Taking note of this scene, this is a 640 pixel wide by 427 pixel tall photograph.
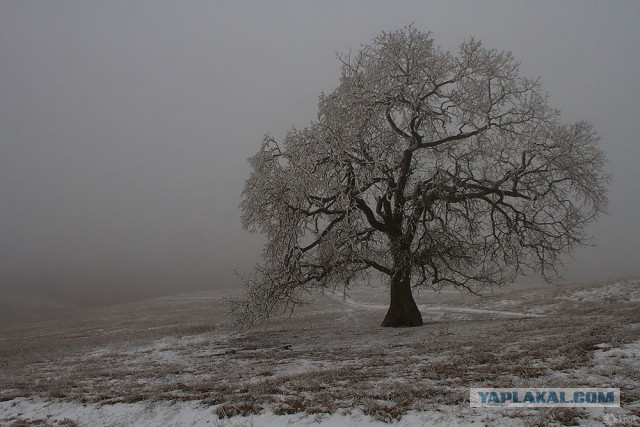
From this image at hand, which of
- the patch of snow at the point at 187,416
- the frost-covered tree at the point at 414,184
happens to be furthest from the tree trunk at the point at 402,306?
the patch of snow at the point at 187,416

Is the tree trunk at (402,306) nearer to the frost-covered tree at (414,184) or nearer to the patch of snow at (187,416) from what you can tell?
the frost-covered tree at (414,184)

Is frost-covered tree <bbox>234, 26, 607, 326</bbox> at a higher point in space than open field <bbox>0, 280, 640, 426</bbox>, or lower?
higher

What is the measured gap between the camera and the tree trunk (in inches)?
773

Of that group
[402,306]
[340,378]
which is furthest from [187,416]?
[402,306]

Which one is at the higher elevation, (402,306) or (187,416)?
(402,306)

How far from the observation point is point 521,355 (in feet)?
33.0

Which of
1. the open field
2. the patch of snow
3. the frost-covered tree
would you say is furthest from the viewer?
the frost-covered tree

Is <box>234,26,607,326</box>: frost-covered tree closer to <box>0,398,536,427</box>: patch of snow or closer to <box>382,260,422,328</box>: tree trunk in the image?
<box>382,260,422,328</box>: tree trunk

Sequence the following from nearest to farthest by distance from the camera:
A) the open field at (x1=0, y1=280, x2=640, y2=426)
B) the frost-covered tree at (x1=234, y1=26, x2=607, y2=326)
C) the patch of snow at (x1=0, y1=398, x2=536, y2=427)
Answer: the patch of snow at (x1=0, y1=398, x2=536, y2=427)
the open field at (x1=0, y1=280, x2=640, y2=426)
the frost-covered tree at (x1=234, y1=26, x2=607, y2=326)

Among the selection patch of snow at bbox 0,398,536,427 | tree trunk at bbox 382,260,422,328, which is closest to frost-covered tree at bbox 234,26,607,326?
tree trunk at bbox 382,260,422,328

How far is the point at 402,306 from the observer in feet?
65.2

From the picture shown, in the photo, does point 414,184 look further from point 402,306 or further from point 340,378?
point 340,378

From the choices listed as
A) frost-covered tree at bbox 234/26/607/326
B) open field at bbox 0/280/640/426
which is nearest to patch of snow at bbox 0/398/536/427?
open field at bbox 0/280/640/426

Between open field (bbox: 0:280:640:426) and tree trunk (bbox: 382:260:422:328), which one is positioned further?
tree trunk (bbox: 382:260:422:328)
